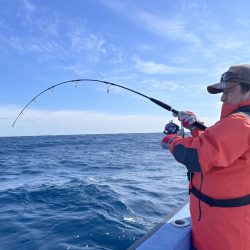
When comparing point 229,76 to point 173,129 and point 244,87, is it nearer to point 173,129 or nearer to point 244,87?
point 244,87

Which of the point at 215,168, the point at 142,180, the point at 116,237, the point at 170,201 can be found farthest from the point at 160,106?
the point at 142,180

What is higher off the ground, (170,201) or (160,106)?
(160,106)

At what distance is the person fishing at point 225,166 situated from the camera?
2.03 m

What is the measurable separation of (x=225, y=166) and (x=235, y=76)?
71cm

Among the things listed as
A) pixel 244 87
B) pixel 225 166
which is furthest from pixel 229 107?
pixel 225 166

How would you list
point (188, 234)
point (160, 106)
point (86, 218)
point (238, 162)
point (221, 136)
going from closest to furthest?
point (221, 136) < point (238, 162) < point (188, 234) < point (160, 106) < point (86, 218)

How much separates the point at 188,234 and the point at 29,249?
3048 millimetres

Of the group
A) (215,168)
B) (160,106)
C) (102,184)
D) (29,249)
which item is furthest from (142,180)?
(215,168)

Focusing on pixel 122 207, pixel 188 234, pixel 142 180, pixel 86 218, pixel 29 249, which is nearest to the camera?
pixel 188 234

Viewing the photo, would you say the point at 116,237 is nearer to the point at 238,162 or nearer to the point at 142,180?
the point at 238,162

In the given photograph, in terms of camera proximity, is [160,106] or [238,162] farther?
[160,106]

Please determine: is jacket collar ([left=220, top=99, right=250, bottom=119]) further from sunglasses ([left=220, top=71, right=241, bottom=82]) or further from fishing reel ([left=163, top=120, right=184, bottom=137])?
fishing reel ([left=163, top=120, right=184, bottom=137])

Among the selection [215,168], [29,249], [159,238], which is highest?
[215,168]

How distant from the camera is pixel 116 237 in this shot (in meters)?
5.46
